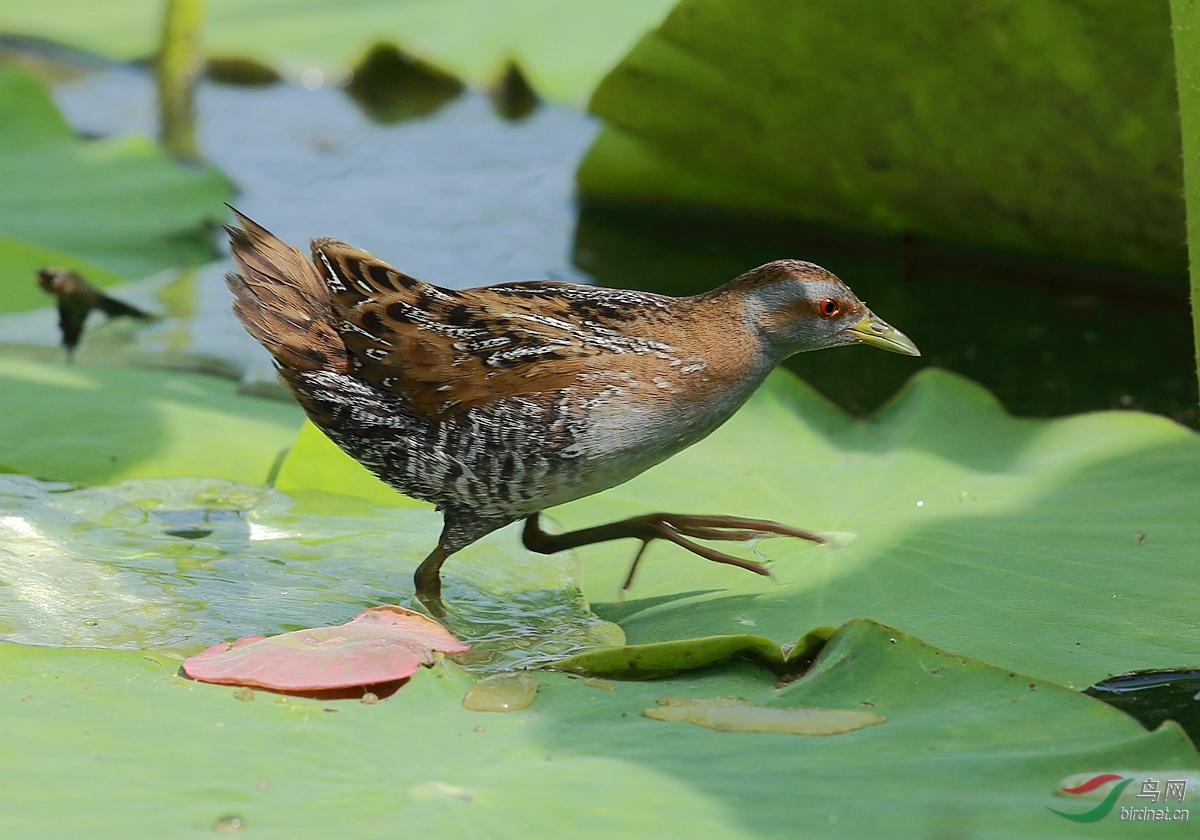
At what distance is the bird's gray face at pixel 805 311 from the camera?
2.84 metres

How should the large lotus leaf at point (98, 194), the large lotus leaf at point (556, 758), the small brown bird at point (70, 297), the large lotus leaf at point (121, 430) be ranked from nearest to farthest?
the large lotus leaf at point (556, 758)
the large lotus leaf at point (121, 430)
the small brown bird at point (70, 297)
the large lotus leaf at point (98, 194)

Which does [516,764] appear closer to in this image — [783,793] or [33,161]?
[783,793]

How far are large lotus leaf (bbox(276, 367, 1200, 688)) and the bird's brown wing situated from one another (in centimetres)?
52

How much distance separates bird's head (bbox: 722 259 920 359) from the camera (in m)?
2.84

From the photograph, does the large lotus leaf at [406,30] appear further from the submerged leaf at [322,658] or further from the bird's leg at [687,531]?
the submerged leaf at [322,658]

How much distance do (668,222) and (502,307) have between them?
10.5 ft

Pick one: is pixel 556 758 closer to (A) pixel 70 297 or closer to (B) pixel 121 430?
(B) pixel 121 430

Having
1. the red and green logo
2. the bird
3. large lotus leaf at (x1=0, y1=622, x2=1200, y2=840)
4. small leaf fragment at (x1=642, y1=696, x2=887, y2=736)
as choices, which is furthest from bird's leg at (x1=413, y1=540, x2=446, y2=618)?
the red and green logo

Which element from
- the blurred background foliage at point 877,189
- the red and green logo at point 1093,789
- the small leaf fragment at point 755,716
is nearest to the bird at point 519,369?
the small leaf fragment at point 755,716

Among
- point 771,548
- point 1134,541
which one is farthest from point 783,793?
point 1134,541

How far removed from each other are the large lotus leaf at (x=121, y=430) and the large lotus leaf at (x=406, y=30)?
3.28 metres

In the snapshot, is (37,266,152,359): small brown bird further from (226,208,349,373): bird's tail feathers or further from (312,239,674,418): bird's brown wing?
(312,239,674,418): bird's brown wing

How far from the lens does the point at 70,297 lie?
4.01 meters

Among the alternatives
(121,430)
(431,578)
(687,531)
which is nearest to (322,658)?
(431,578)
